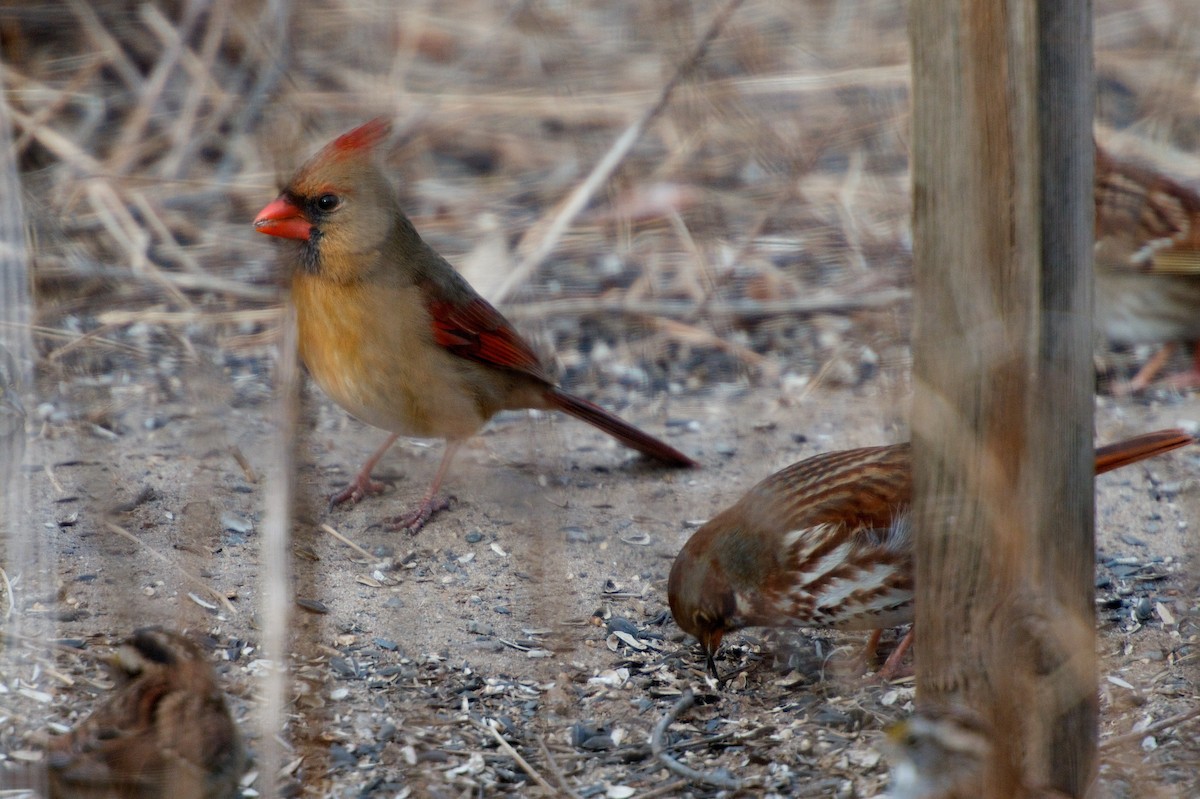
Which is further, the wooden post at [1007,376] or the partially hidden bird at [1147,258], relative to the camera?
the partially hidden bird at [1147,258]

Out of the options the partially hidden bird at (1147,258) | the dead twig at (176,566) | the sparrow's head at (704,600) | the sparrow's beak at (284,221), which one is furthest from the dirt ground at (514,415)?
the sparrow's beak at (284,221)

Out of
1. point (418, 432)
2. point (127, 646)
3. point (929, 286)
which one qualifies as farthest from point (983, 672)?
point (418, 432)

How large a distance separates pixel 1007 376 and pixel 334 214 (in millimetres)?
2604

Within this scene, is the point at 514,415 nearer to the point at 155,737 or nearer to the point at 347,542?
the point at 347,542

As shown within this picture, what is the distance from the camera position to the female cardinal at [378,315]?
4.35 metres

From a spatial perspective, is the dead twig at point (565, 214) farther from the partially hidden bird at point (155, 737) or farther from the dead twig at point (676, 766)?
the partially hidden bird at point (155, 737)

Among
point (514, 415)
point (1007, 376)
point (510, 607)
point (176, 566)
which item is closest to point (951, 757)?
point (1007, 376)

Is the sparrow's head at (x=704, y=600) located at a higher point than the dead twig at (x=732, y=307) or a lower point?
lower

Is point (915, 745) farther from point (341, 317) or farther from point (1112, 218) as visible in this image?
point (1112, 218)

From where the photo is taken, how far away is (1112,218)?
5.51 metres

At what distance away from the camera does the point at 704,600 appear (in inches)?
141

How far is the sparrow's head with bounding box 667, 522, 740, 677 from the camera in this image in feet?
11.8

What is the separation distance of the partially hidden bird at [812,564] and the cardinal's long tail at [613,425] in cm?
111

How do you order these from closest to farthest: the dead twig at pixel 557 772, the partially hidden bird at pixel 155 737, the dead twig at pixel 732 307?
1. the partially hidden bird at pixel 155 737
2. the dead twig at pixel 557 772
3. the dead twig at pixel 732 307
